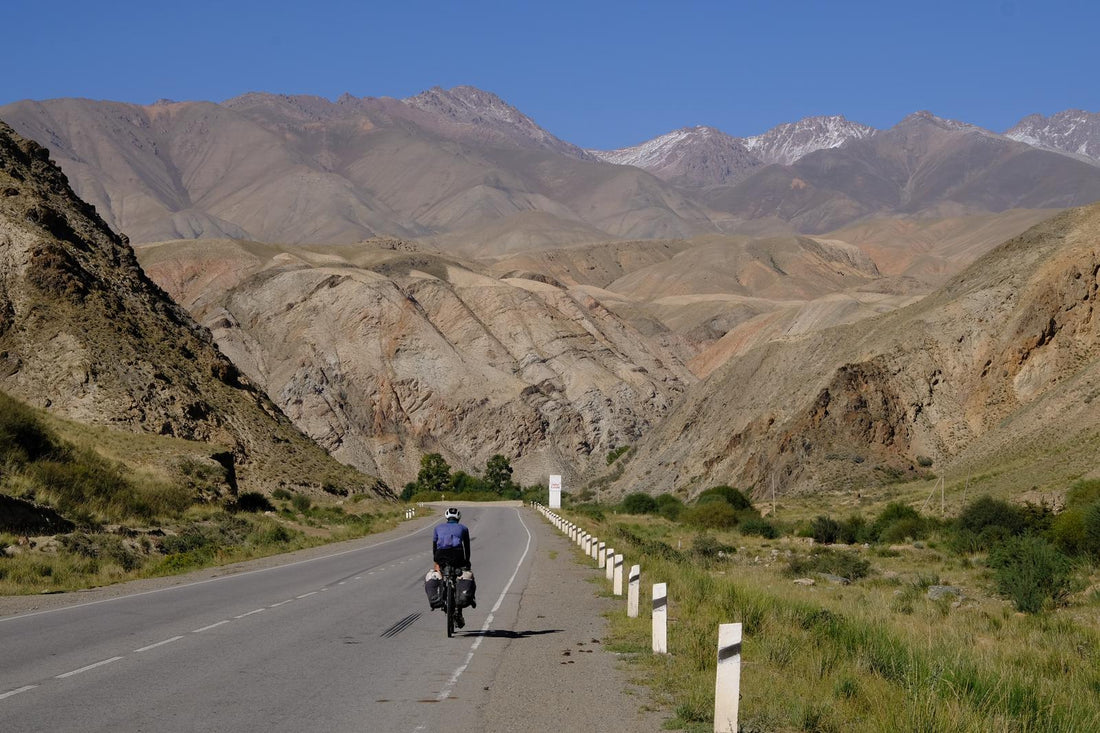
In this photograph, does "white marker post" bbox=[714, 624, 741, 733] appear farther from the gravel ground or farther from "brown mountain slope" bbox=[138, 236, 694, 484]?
"brown mountain slope" bbox=[138, 236, 694, 484]

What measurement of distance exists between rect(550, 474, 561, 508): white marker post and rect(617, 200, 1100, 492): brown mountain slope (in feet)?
29.0

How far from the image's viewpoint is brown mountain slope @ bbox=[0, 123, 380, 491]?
48.4 meters

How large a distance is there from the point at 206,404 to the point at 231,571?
101 ft

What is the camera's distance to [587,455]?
107m

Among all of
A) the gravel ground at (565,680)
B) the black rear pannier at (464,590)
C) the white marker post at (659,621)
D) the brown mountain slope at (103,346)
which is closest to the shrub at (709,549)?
the gravel ground at (565,680)

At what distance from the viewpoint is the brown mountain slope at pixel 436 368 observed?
106 metres

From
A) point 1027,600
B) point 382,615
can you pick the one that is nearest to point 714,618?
point 382,615

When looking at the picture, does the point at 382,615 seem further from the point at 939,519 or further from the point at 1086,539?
the point at 939,519

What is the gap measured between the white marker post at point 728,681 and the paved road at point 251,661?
6.80ft

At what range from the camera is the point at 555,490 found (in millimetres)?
68438

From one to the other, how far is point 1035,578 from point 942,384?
4476 centimetres

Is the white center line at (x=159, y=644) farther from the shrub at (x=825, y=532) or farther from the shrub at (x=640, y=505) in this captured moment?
the shrub at (x=640, y=505)

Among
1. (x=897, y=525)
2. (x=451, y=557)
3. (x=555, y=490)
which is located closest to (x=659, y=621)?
(x=451, y=557)

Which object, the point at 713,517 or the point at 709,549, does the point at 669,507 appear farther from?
the point at 709,549
